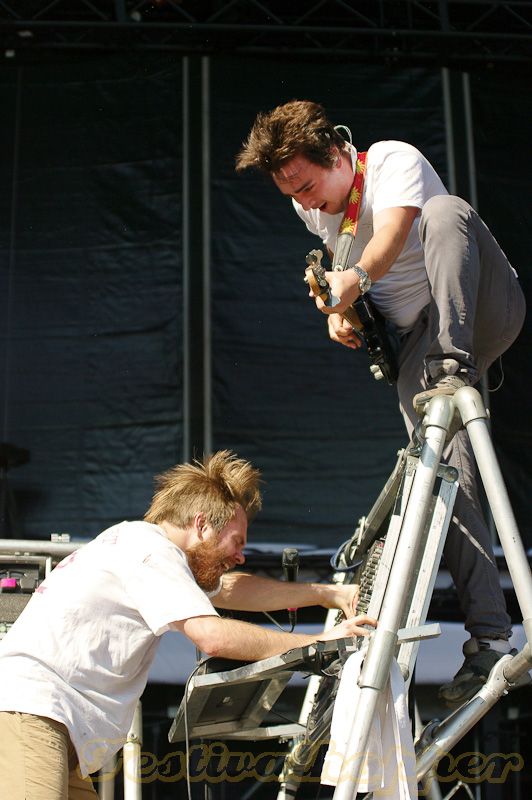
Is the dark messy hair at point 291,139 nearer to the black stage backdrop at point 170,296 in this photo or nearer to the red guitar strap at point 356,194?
the red guitar strap at point 356,194

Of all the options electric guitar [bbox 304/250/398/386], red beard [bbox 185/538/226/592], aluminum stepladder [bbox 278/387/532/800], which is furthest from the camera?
electric guitar [bbox 304/250/398/386]

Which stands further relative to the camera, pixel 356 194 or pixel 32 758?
pixel 356 194

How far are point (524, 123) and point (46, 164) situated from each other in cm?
242

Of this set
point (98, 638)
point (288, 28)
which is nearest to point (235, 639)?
point (98, 638)

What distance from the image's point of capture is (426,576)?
2.40m

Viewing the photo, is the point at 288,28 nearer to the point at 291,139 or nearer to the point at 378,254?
the point at 291,139

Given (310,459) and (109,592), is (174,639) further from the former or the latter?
(109,592)

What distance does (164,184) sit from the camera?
5.27 m

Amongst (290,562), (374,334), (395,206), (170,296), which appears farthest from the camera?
(170,296)

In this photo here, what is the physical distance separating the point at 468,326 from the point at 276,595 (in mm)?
1111

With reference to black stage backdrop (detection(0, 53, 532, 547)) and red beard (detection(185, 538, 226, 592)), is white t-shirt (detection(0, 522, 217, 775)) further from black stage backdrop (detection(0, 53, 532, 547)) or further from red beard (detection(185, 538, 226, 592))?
black stage backdrop (detection(0, 53, 532, 547))

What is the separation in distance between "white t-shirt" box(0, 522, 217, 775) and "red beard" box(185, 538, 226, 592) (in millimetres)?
169

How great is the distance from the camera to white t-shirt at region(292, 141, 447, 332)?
2828 millimetres

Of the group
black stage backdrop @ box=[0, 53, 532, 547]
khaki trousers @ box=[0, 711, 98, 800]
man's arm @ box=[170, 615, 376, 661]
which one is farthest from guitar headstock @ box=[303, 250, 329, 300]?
black stage backdrop @ box=[0, 53, 532, 547]
